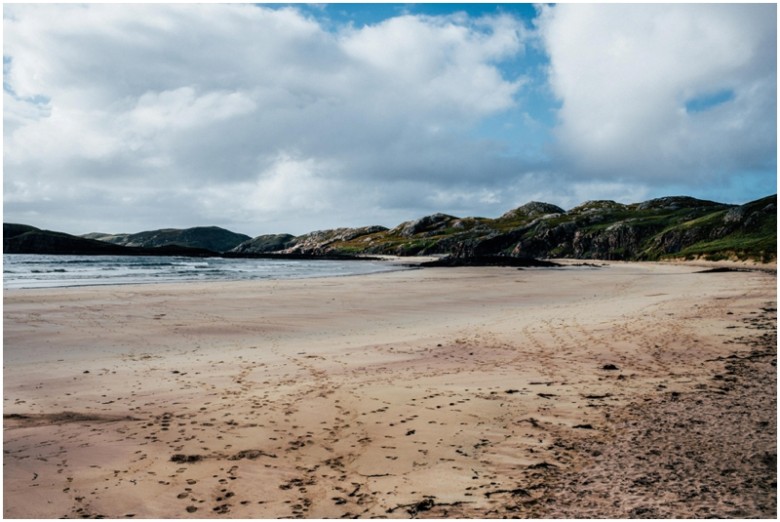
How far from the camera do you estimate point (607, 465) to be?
646 centimetres

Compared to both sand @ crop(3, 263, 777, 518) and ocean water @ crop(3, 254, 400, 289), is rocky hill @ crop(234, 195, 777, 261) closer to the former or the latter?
ocean water @ crop(3, 254, 400, 289)

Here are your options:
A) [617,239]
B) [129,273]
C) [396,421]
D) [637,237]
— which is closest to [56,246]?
[129,273]

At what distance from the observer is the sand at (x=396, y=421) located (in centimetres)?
580

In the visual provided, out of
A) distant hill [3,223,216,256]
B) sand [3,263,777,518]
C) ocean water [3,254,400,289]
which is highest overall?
distant hill [3,223,216,256]

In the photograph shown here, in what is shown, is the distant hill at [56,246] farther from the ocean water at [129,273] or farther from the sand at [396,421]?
the sand at [396,421]

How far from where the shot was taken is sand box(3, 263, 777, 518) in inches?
228

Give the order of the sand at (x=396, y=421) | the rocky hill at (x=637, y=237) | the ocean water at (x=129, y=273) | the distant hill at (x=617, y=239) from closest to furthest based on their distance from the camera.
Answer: the sand at (x=396, y=421), the ocean water at (x=129, y=273), the rocky hill at (x=637, y=237), the distant hill at (x=617, y=239)

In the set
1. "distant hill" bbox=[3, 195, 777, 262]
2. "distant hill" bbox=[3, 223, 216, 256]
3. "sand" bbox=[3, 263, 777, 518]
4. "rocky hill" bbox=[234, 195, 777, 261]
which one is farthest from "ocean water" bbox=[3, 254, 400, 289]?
"distant hill" bbox=[3, 223, 216, 256]

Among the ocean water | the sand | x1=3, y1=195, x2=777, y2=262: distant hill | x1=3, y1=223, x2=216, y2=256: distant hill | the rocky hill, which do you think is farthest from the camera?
x1=3, y1=223, x2=216, y2=256: distant hill

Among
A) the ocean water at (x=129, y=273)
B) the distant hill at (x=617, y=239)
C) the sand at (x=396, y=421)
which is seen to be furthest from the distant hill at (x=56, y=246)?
the sand at (x=396, y=421)

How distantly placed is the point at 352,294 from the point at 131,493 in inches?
964

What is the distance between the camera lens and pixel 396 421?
326 inches

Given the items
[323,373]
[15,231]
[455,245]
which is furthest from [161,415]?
[15,231]

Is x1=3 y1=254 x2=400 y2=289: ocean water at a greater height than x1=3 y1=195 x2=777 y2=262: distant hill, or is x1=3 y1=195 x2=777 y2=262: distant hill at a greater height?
x1=3 y1=195 x2=777 y2=262: distant hill
